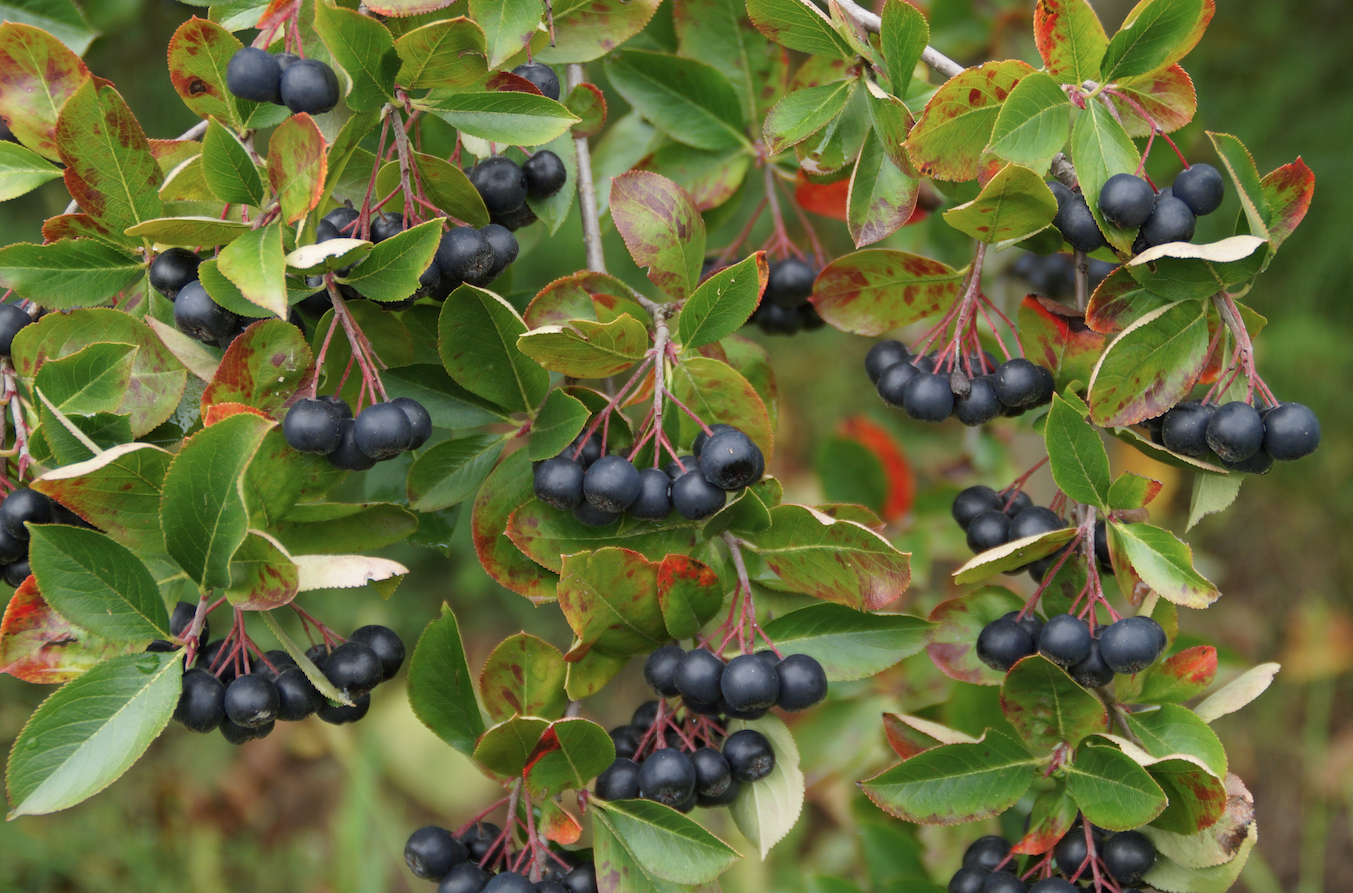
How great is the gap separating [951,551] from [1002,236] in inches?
40.1

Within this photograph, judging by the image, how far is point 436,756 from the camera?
317cm

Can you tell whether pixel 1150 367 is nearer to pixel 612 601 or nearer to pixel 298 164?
pixel 612 601

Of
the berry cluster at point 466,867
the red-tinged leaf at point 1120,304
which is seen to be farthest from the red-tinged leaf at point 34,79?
the red-tinged leaf at point 1120,304

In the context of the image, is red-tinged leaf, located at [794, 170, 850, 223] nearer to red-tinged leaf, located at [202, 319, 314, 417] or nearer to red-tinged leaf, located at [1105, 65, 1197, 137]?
red-tinged leaf, located at [1105, 65, 1197, 137]

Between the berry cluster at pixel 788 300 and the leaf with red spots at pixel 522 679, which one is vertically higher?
the berry cluster at pixel 788 300

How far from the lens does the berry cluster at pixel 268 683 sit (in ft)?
2.72

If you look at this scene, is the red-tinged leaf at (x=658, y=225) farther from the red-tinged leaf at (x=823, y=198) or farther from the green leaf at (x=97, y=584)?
the green leaf at (x=97, y=584)

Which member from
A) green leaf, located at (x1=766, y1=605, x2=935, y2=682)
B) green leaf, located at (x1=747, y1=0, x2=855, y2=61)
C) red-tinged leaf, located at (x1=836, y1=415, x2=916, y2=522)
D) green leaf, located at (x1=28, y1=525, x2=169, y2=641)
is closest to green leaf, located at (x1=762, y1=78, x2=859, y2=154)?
green leaf, located at (x1=747, y1=0, x2=855, y2=61)

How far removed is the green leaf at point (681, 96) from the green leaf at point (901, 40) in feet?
0.97

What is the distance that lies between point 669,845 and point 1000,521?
0.48m

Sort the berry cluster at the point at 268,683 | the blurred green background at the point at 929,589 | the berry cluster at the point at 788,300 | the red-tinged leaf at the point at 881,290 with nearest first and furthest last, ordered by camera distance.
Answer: the berry cluster at the point at 268,683 → the red-tinged leaf at the point at 881,290 → the berry cluster at the point at 788,300 → the blurred green background at the point at 929,589

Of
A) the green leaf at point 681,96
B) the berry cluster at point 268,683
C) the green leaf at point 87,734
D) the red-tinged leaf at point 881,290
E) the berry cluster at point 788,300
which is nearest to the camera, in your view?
the green leaf at point 87,734

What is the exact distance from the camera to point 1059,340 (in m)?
0.98

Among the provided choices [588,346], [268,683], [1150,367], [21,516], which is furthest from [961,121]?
[21,516]
